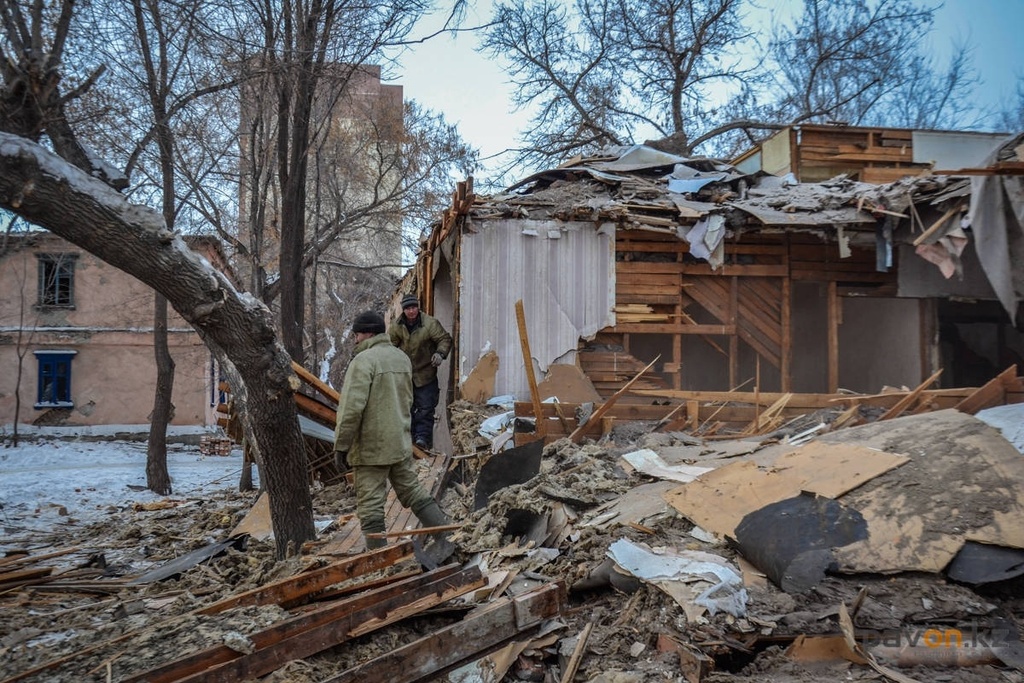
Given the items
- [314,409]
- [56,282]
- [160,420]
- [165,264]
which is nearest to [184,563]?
[165,264]

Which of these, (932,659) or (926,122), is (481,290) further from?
(926,122)

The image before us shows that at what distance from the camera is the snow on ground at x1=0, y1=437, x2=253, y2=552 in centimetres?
1038

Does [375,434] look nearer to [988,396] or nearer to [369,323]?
[369,323]

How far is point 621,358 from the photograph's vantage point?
35.0 feet

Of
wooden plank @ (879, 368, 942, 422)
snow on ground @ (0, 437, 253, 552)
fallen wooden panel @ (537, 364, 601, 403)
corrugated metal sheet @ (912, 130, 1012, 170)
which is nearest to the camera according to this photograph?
wooden plank @ (879, 368, 942, 422)

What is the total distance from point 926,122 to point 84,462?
27.6m

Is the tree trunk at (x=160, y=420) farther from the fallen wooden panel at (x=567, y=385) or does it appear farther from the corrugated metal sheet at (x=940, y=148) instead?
the corrugated metal sheet at (x=940, y=148)

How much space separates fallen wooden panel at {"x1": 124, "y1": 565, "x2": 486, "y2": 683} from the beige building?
24.5 meters

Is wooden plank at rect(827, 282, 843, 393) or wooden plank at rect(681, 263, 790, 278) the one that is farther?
wooden plank at rect(827, 282, 843, 393)

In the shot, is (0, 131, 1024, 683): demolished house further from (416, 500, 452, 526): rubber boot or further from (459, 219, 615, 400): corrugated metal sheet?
(416, 500, 452, 526): rubber boot

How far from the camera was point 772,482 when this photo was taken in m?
4.74

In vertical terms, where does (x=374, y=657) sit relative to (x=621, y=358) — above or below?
below

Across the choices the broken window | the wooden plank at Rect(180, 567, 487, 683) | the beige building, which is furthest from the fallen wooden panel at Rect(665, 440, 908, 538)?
the broken window

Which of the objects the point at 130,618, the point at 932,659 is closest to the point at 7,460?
the point at 130,618
